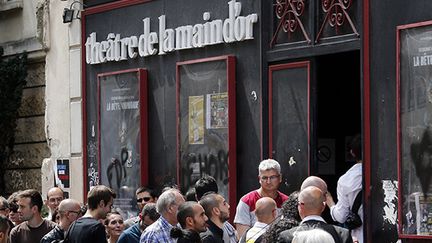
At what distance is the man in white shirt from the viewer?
12.4 m

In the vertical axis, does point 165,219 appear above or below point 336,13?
below

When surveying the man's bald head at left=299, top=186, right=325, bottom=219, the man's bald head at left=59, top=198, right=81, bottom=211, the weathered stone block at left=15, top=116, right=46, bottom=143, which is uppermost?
the weathered stone block at left=15, top=116, right=46, bottom=143

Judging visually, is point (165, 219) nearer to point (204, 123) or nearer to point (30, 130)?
point (204, 123)

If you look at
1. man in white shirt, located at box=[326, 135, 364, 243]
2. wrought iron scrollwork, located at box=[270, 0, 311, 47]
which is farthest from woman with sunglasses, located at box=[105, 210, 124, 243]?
wrought iron scrollwork, located at box=[270, 0, 311, 47]

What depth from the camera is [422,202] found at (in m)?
12.1

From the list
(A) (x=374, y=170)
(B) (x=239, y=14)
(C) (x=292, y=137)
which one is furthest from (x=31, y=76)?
(A) (x=374, y=170)

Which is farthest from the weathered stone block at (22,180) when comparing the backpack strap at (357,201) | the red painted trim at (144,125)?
the backpack strap at (357,201)

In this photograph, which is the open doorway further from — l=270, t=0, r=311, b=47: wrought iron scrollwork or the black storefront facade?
l=270, t=0, r=311, b=47: wrought iron scrollwork

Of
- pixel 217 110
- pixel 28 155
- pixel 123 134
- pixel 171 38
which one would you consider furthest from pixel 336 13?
pixel 28 155

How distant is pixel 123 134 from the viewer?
17.6 metres

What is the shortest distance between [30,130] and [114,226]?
8.77m

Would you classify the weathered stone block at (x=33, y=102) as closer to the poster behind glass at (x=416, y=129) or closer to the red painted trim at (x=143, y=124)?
the red painted trim at (x=143, y=124)

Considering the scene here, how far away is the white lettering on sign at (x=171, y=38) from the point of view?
15094 millimetres

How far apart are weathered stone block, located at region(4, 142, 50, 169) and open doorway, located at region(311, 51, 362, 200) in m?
6.38
